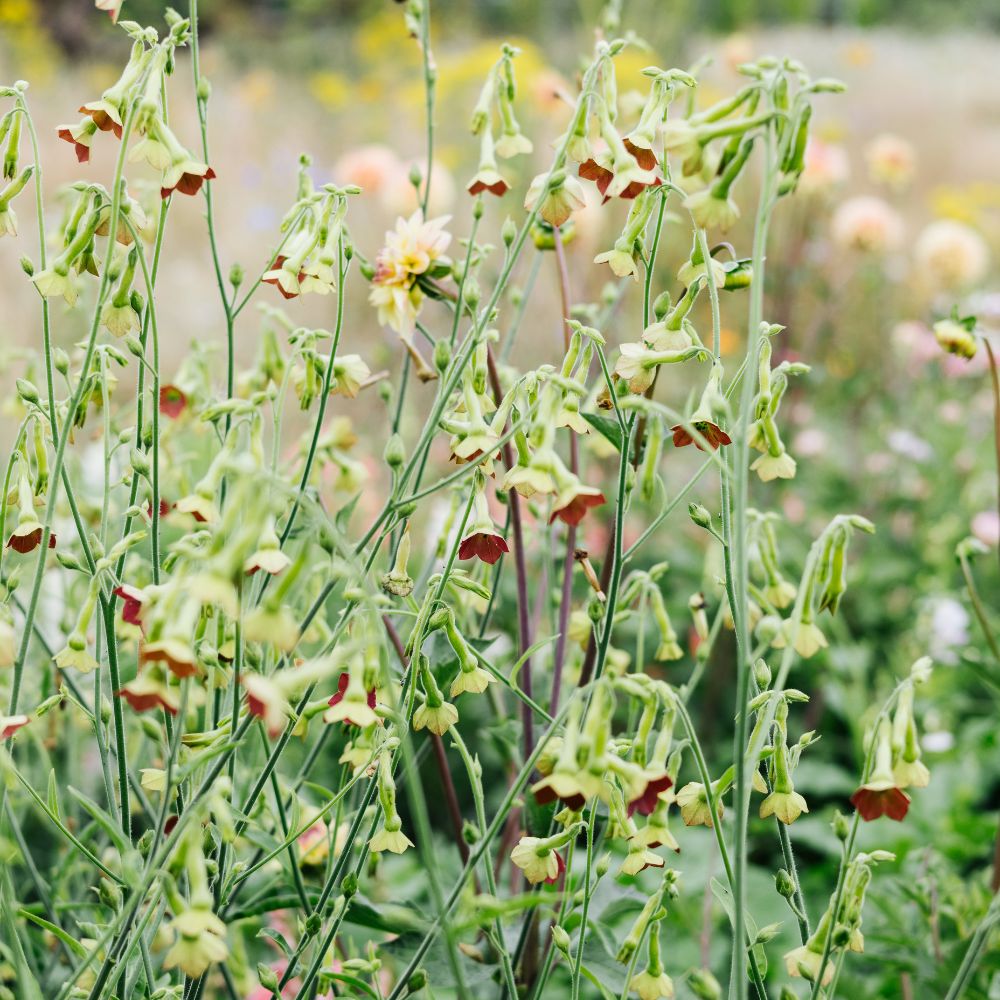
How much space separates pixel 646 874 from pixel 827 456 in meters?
1.91

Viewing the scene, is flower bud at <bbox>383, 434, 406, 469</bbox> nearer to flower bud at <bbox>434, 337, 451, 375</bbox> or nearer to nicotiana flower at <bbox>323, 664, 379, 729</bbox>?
flower bud at <bbox>434, 337, 451, 375</bbox>

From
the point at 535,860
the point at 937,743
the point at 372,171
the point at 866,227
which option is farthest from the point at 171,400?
the point at 866,227

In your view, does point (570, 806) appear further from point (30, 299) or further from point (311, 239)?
point (30, 299)

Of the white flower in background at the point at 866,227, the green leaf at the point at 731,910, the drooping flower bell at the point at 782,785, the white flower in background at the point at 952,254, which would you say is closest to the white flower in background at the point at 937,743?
the green leaf at the point at 731,910

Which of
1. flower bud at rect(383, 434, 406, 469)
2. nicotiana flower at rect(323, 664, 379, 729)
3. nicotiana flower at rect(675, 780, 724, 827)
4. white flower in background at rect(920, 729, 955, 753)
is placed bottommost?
white flower in background at rect(920, 729, 955, 753)

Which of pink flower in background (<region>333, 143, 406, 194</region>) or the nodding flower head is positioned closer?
the nodding flower head

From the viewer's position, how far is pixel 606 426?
0.94m

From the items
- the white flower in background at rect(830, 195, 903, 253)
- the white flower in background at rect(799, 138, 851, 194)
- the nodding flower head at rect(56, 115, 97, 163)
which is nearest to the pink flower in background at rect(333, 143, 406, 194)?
the white flower in background at rect(799, 138, 851, 194)

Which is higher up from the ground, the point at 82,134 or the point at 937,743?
the point at 82,134

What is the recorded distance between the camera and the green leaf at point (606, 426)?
939 millimetres

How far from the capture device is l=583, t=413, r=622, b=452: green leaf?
3.08 feet

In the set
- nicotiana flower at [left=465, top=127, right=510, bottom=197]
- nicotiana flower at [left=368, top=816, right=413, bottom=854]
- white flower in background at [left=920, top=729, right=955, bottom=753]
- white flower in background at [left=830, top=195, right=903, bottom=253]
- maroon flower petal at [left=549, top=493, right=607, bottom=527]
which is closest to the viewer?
maroon flower petal at [left=549, top=493, right=607, bottom=527]

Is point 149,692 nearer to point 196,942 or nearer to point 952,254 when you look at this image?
point 196,942

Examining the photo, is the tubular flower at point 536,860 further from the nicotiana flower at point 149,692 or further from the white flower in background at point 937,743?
the white flower in background at point 937,743
